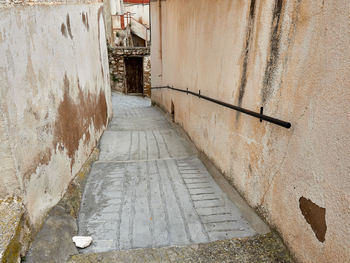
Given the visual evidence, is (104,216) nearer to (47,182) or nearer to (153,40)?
(47,182)

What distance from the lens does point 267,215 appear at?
2039 millimetres

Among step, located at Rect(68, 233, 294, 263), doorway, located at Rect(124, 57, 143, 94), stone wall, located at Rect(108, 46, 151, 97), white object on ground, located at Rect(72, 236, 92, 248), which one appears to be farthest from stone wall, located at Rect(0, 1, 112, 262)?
doorway, located at Rect(124, 57, 143, 94)

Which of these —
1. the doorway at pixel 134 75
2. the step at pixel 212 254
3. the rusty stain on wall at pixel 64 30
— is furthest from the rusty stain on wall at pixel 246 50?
the doorway at pixel 134 75

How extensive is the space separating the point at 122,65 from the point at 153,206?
12617mm

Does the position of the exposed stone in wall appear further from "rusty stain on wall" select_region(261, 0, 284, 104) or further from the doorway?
"rusty stain on wall" select_region(261, 0, 284, 104)

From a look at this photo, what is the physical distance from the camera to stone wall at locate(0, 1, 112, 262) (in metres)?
1.57

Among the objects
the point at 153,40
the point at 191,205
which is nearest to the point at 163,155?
the point at 191,205

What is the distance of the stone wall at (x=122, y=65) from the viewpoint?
13398 mm

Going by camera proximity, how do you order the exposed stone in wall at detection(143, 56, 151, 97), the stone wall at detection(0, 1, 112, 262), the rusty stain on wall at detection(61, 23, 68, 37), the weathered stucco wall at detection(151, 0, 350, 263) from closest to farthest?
the weathered stucco wall at detection(151, 0, 350, 263) < the stone wall at detection(0, 1, 112, 262) < the rusty stain on wall at detection(61, 23, 68, 37) < the exposed stone in wall at detection(143, 56, 151, 97)

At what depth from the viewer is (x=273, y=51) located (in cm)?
187

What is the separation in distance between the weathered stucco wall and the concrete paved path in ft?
1.19

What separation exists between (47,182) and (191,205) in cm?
144

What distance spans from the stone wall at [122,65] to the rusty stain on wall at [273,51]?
1234 centimetres

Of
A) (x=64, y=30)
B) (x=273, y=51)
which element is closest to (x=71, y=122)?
(x=64, y=30)
